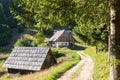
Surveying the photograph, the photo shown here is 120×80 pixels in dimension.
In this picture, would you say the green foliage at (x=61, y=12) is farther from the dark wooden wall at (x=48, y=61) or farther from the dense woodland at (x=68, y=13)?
the dark wooden wall at (x=48, y=61)

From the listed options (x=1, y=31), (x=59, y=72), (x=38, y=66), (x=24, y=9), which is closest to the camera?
(x=24, y=9)

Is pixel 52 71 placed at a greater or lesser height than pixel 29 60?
greater

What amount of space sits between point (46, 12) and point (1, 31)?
84.1 metres

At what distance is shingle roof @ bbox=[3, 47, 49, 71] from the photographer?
120 feet

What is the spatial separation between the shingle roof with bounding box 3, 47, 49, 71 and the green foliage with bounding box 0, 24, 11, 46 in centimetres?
4595

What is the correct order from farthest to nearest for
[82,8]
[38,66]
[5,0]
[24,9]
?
[5,0], [38,66], [24,9], [82,8]

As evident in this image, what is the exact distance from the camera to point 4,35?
89.9 m

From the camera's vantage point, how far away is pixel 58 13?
999 cm

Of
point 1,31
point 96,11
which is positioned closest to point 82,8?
point 96,11

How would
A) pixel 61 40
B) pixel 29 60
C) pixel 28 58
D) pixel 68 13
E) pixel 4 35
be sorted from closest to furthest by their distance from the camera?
pixel 68 13 < pixel 29 60 < pixel 28 58 < pixel 61 40 < pixel 4 35

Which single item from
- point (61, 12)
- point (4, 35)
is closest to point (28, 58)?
point (61, 12)

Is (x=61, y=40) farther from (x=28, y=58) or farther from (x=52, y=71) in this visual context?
(x=52, y=71)

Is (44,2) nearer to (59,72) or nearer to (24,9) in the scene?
(24,9)

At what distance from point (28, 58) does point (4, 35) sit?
53032 mm
